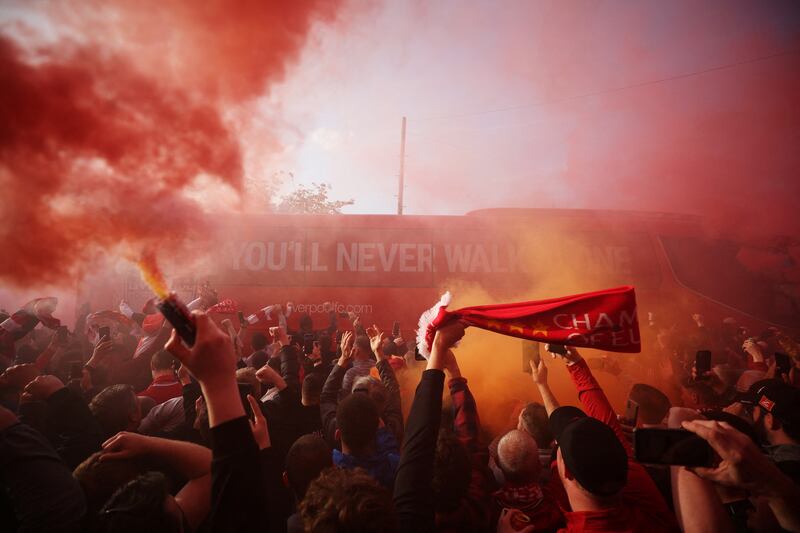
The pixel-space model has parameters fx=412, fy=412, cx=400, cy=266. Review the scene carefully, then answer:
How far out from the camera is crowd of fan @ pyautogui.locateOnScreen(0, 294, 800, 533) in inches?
54.2

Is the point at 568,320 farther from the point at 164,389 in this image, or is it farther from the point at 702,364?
the point at 164,389

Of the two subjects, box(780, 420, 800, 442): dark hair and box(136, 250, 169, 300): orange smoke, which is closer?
box(136, 250, 169, 300): orange smoke

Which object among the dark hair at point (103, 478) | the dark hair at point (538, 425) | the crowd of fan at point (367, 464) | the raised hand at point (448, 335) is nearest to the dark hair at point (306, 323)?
the crowd of fan at point (367, 464)

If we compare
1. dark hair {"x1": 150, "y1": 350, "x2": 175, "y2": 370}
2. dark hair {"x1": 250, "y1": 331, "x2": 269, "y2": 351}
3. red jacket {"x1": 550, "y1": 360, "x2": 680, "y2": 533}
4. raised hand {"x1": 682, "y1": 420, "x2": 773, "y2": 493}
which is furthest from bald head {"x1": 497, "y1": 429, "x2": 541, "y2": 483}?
dark hair {"x1": 250, "y1": 331, "x2": 269, "y2": 351}

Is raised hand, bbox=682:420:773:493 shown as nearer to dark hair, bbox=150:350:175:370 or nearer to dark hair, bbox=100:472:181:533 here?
dark hair, bbox=100:472:181:533

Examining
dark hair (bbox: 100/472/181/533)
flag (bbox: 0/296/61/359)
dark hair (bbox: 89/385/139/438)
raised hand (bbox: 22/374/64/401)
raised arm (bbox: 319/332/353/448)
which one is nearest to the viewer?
dark hair (bbox: 100/472/181/533)

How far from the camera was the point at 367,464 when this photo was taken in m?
2.43

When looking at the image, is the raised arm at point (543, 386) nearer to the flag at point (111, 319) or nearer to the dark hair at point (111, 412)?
the dark hair at point (111, 412)

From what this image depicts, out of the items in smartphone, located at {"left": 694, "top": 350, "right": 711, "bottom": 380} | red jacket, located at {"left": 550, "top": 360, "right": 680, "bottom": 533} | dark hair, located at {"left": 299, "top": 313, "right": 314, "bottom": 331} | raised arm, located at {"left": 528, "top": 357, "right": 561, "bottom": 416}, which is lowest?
red jacket, located at {"left": 550, "top": 360, "right": 680, "bottom": 533}

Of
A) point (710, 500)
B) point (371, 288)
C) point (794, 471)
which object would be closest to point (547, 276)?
point (371, 288)

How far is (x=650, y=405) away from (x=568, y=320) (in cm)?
131

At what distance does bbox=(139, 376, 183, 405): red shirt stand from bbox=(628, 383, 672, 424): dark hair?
14.2 ft

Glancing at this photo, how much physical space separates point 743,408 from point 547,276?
285 inches

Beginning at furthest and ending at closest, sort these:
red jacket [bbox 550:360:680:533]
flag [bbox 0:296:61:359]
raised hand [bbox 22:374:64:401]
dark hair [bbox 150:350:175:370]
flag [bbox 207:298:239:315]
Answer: flag [bbox 207:298:239:315] < flag [bbox 0:296:61:359] < dark hair [bbox 150:350:175:370] < raised hand [bbox 22:374:64:401] < red jacket [bbox 550:360:680:533]
